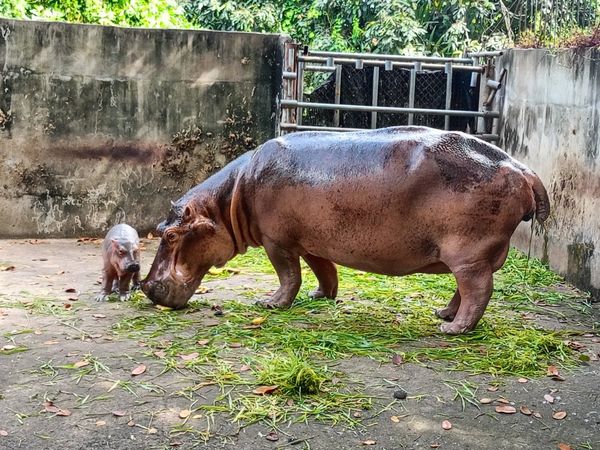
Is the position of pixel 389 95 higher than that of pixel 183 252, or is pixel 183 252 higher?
pixel 389 95

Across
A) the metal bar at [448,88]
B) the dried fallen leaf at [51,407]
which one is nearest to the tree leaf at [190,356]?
the dried fallen leaf at [51,407]

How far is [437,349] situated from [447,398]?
81 centimetres

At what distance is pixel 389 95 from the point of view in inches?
406

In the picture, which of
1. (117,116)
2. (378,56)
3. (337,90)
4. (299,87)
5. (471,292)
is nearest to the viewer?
(471,292)

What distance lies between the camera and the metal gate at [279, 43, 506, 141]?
32.7ft

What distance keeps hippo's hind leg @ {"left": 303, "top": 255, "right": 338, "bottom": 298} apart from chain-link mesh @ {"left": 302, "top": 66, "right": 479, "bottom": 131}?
3.88 metres

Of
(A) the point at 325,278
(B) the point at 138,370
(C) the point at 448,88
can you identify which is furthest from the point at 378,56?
(B) the point at 138,370

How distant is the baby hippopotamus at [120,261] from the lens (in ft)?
21.5

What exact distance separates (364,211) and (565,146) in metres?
3.22

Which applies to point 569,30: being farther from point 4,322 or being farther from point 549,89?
point 4,322

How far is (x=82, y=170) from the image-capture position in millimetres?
9398

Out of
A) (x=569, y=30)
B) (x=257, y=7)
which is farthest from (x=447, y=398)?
(x=257, y=7)

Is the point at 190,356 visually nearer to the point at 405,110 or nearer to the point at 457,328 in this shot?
the point at 457,328

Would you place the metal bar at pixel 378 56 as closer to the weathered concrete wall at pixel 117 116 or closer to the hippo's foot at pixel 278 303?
the weathered concrete wall at pixel 117 116
